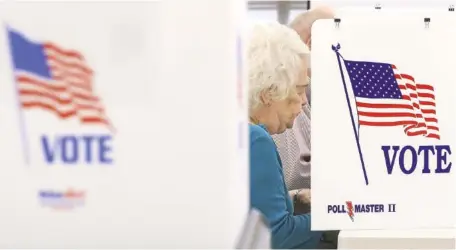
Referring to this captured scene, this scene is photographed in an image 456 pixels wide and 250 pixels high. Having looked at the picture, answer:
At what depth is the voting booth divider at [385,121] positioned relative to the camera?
126 centimetres

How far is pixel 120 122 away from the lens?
63 centimetres

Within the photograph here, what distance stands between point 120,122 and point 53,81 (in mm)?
76

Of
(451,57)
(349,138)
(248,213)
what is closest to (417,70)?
(451,57)

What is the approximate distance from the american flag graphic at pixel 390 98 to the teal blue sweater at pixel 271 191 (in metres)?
0.22

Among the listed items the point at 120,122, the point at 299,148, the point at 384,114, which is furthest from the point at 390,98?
the point at 299,148

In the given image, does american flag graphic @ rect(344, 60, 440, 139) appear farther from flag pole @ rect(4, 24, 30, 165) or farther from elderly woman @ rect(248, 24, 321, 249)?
flag pole @ rect(4, 24, 30, 165)

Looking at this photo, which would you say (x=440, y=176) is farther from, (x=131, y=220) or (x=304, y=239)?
(x=131, y=220)

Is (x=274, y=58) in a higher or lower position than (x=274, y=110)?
higher

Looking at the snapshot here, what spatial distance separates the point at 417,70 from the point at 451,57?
8 cm

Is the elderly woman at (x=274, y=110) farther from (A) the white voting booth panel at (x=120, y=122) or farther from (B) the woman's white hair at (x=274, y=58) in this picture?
(A) the white voting booth panel at (x=120, y=122)

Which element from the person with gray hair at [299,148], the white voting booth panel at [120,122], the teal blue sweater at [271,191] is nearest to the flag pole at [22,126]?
the white voting booth panel at [120,122]

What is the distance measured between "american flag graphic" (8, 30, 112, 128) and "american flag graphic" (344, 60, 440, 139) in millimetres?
740

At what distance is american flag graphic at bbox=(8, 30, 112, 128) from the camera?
0.62 meters

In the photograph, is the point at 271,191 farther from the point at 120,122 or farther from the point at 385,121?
the point at 120,122
